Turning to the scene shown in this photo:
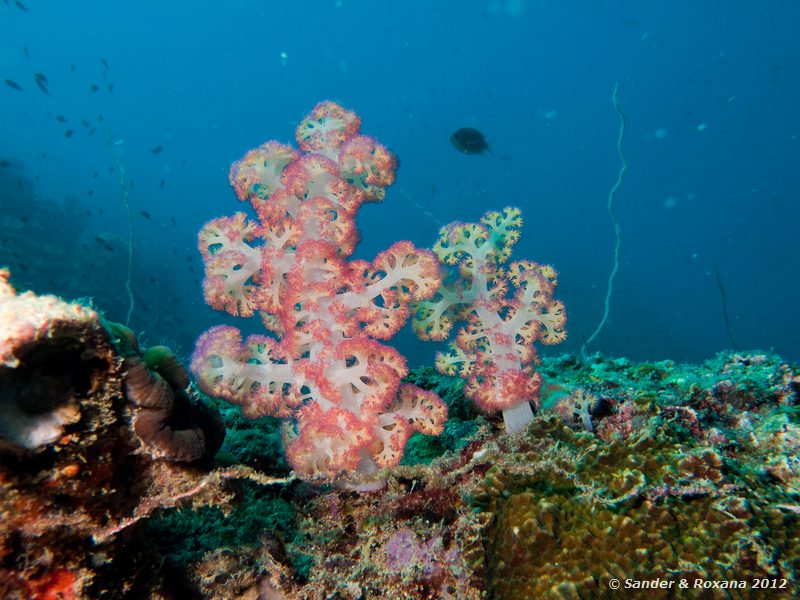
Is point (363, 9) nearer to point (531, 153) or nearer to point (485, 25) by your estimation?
point (485, 25)

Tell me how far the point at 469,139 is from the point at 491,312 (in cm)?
1062

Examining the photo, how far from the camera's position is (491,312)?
390cm

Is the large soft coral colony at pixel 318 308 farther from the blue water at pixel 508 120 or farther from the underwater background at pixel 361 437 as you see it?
the blue water at pixel 508 120

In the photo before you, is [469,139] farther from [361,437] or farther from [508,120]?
[508,120]

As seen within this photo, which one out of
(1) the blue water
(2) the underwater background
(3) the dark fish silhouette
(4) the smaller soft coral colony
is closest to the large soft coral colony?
(2) the underwater background

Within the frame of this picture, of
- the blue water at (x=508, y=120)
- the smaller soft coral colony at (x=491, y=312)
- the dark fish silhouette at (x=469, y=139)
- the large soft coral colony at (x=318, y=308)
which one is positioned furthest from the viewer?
the blue water at (x=508, y=120)

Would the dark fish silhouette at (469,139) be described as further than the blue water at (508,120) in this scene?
No

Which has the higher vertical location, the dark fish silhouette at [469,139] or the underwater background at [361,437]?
the dark fish silhouette at [469,139]

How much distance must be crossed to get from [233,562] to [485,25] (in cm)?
16208

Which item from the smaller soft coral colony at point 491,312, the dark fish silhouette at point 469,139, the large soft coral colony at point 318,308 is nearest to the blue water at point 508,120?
the dark fish silhouette at point 469,139

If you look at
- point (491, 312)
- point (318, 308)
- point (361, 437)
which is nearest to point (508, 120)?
point (491, 312)

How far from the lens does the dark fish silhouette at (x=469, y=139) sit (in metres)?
12.9

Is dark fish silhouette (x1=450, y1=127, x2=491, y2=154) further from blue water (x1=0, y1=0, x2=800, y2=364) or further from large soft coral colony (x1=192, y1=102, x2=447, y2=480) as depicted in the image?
blue water (x1=0, y1=0, x2=800, y2=364)

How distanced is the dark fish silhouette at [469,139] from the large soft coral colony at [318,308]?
990 cm
